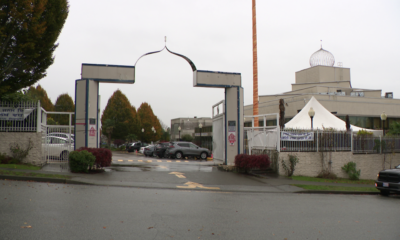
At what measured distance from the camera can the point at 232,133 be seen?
19328mm

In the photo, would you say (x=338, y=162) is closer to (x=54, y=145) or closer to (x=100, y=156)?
(x=100, y=156)

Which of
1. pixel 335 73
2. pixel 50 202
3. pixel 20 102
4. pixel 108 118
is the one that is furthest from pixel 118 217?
pixel 108 118

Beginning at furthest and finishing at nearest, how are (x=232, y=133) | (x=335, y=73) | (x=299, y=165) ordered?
(x=335, y=73), (x=232, y=133), (x=299, y=165)

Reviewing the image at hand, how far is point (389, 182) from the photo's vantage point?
1430cm

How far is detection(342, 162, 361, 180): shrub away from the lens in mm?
19453

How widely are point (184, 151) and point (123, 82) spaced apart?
1398cm

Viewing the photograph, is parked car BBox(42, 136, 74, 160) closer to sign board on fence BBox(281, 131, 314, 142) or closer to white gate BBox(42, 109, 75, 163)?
white gate BBox(42, 109, 75, 163)

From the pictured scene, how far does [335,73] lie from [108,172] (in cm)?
4399

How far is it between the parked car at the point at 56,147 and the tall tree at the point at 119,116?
1613 inches

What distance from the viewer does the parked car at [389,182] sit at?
1407 centimetres

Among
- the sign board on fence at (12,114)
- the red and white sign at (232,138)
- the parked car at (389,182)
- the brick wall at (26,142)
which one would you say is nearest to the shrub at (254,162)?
the red and white sign at (232,138)

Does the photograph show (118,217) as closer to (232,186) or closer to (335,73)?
(232,186)

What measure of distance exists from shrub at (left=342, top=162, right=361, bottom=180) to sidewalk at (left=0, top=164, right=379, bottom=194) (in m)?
4.87

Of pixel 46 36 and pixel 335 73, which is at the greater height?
pixel 335 73
